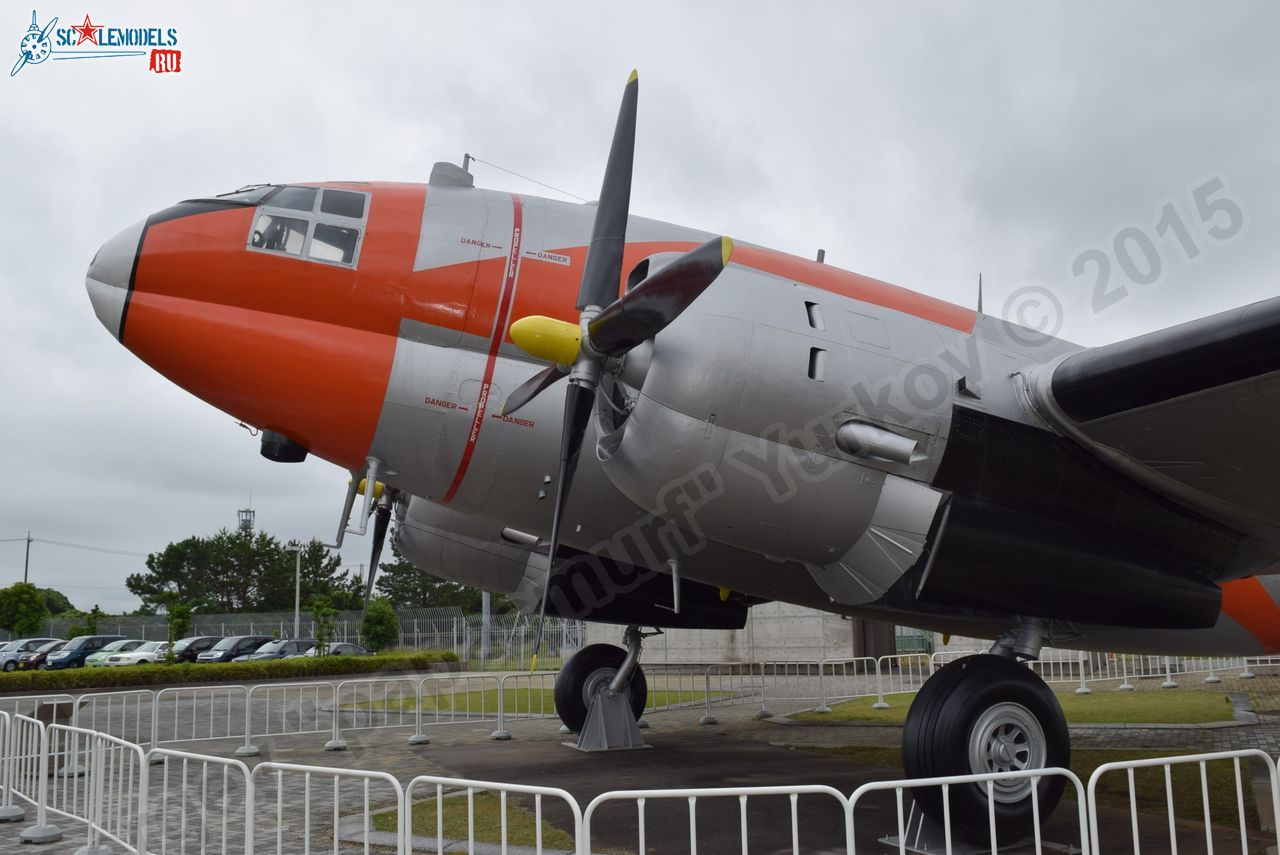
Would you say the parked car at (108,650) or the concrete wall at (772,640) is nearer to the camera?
the concrete wall at (772,640)

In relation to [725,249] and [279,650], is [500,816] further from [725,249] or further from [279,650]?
[279,650]

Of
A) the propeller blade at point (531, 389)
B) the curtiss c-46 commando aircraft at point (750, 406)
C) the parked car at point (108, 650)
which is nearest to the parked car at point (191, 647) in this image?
the parked car at point (108, 650)

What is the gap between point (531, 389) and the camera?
779cm

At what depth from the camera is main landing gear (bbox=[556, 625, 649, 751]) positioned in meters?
12.8

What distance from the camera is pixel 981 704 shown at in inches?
283

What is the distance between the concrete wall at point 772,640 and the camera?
30016 millimetres

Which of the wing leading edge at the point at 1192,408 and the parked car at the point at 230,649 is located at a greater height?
the wing leading edge at the point at 1192,408

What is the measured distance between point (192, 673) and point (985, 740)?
88.4ft

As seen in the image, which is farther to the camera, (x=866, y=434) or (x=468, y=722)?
(x=468, y=722)

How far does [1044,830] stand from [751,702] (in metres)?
13.4

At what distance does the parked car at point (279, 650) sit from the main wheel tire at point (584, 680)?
27.0 metres

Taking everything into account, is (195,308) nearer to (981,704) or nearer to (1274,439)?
(981,704)

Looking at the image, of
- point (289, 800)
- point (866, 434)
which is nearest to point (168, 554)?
point (289, 800)

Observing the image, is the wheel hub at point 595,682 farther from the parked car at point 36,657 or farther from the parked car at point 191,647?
the parked car at point 191,647
